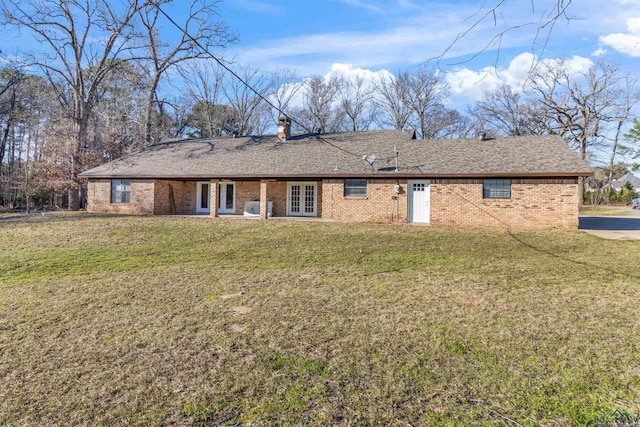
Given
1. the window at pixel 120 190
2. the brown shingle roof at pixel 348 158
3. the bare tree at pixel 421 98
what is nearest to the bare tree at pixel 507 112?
the bare tree at pixel 421 98

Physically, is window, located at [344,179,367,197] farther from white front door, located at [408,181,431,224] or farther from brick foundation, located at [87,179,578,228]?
white front door, located at [408,181,431,224]

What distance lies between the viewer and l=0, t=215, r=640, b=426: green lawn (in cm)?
266

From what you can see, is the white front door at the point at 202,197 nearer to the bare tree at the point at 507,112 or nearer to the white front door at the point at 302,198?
the white front door at the point at 302,198

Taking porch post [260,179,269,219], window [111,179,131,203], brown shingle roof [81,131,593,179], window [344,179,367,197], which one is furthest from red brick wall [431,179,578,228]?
window [111,179,131,203]

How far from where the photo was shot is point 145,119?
2931cm

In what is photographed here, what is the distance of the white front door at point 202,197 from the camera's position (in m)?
19.9

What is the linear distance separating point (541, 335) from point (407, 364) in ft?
5.80

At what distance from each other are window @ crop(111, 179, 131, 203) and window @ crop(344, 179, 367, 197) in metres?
11.6

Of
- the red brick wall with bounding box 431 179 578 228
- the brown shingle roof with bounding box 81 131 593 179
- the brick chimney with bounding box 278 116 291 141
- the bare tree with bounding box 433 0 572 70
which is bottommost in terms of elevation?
the red brick wall with bounding box 431 179 578 228

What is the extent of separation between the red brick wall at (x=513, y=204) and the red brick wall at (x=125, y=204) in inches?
546

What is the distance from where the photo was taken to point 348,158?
17156 mm

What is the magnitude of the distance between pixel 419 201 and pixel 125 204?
14862 millimetres

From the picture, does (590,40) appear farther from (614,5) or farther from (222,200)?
(222,200)

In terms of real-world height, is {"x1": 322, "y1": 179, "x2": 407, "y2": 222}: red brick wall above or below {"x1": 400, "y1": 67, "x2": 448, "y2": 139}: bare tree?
below
